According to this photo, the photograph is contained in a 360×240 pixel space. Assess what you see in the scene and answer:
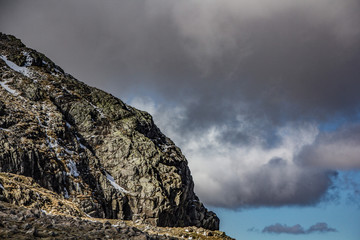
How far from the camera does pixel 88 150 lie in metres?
99.8

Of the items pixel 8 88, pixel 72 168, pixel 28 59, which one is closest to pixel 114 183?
pixel 72 168

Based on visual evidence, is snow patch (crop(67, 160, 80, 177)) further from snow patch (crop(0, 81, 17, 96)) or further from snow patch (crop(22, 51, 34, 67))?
snow patch (crop(22, 51, 34, 67))

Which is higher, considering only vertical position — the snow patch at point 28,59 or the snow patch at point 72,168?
the snow patch at point 28,59

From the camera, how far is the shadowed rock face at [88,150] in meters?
82.1

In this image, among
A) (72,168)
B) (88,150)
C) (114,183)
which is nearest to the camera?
(72,168)

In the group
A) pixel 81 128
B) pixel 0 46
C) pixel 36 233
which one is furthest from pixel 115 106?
pixel 36 233

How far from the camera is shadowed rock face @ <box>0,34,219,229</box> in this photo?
8206cm

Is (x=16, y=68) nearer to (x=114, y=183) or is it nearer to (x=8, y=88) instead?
(x=8, y=88)

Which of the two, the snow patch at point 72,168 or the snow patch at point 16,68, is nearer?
the snow patch at point 72,168

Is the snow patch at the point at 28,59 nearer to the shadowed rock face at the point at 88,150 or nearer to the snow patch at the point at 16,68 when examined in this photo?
the shadowed rock face at the point at 88,150

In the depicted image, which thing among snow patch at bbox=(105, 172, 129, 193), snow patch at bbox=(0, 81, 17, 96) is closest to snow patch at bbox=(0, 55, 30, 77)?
snow patch at bbox=(0, 81, 17, 96)

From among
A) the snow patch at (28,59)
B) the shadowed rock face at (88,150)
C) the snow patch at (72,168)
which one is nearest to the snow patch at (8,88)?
the shadowed rock face at (88,150)

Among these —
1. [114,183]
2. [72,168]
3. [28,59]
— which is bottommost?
[72,168]

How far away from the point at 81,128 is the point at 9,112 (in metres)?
23.2
